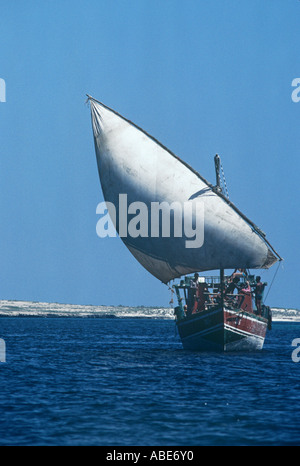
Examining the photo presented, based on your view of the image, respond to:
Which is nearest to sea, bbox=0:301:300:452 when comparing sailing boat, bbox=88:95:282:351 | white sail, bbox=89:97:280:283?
sailing boat, bbox=88:95:282:351

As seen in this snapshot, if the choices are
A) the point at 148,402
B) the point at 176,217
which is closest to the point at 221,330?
the point at 176,217

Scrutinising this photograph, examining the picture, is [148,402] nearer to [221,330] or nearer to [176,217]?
[221,330]

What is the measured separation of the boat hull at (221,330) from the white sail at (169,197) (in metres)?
4.46

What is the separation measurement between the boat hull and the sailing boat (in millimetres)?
76

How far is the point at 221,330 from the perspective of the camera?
4981 centimetres

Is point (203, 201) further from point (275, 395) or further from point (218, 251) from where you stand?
point (275, 395)

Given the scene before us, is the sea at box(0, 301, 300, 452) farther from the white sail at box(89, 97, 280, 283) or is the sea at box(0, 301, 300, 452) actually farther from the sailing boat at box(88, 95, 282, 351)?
the white sail at box(89, 97, 280, 283)

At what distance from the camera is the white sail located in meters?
52.0

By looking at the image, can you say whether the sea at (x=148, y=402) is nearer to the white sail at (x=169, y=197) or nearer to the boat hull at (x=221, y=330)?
the boat hull at (x=221, y=330)

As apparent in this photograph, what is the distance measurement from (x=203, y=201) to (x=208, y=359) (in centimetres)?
1233

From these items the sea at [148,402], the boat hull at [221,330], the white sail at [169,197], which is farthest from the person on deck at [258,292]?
the sea at [148,402]

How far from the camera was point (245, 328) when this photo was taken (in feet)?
171
